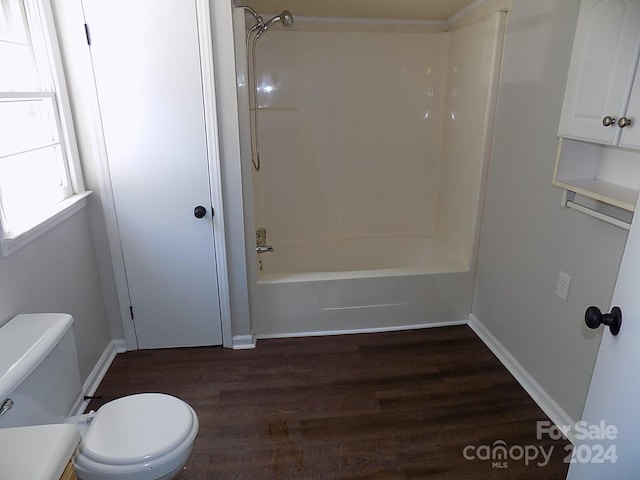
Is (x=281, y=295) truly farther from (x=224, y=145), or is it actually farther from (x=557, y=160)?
(x=557, y=160)

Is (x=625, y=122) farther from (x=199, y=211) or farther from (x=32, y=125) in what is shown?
(x=32, y=125)

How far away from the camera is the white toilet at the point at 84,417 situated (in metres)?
1.28

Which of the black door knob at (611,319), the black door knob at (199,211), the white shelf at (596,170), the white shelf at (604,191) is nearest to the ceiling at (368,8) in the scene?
the black door knob at (199,211)

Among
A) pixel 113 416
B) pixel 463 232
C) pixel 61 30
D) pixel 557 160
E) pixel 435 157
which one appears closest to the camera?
pixel 113 416

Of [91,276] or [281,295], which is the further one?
[281,295]

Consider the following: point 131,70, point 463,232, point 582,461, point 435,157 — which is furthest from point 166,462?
point 435,157

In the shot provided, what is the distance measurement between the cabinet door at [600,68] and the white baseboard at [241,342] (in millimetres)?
1931

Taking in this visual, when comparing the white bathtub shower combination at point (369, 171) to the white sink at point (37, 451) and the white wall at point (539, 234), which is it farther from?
the white sink at point (37, 451)

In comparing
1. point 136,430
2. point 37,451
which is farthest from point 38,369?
point 37,451

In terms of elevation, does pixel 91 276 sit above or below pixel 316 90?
below

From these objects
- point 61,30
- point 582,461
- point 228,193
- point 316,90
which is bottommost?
point 582,461

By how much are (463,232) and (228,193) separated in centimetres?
155

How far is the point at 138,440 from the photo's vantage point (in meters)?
1.36

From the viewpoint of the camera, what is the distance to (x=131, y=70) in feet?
6.60
